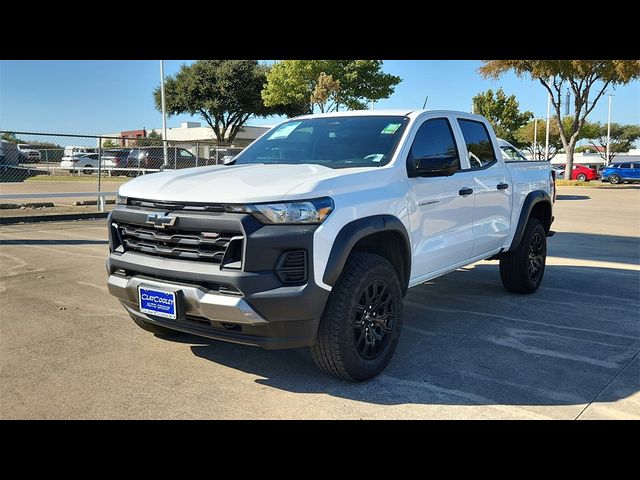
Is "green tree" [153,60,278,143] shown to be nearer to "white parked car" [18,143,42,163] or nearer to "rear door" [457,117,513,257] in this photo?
"white parked car" [18,143,42,163]

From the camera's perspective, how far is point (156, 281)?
3.55 metres

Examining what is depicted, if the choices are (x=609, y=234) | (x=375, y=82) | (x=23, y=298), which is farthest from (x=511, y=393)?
(x=375, y=82)

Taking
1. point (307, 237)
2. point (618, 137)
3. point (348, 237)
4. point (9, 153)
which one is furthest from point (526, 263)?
point (618, 137)

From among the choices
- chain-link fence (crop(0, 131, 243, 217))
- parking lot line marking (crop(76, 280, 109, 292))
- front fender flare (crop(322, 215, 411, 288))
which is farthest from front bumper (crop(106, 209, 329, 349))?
chain-link fence (crop(0, 131, 243, 217))

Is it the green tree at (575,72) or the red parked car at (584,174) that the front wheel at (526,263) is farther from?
the red parked car at (584,174)

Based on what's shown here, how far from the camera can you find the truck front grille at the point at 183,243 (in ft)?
10.9

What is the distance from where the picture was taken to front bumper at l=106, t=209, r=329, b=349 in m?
3.21

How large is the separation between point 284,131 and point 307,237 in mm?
2219

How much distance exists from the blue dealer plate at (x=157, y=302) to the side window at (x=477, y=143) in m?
3.27

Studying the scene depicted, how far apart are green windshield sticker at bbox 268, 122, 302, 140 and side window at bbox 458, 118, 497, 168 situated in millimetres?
1625

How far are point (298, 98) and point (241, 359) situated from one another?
125ft

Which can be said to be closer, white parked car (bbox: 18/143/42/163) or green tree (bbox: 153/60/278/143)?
white parked car (bbox: 18/143/42/163)

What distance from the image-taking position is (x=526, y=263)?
6.13 metres

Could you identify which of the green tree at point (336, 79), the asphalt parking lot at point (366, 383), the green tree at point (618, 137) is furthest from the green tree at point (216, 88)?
the green tree at point (618, 137)
